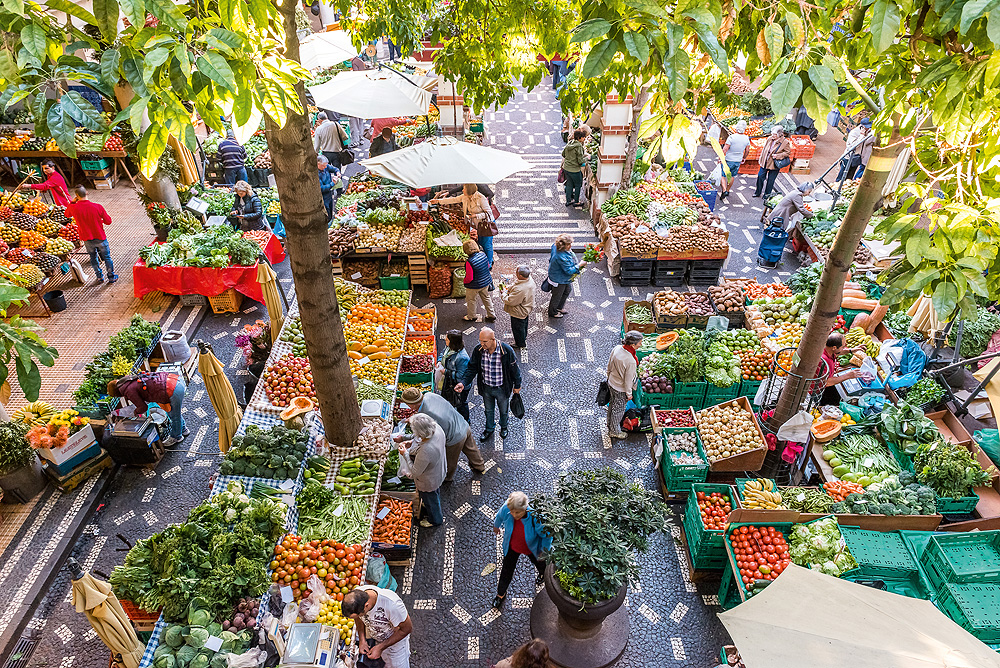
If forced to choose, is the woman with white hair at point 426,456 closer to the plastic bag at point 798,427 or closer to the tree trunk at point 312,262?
the tree trunk at point 312,262

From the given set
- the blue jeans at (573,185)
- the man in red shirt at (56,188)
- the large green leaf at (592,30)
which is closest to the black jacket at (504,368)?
the large green leaf at (592,30)

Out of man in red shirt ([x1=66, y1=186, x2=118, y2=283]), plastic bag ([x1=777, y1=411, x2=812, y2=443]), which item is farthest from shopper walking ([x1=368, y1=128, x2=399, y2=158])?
plastic bag ([x1=777, y1=411, x2=812, y2=443])

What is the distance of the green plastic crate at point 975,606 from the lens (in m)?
5.23

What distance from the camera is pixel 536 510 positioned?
5402 mm

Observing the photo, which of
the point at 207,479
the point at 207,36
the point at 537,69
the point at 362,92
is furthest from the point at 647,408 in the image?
the point at 362,92

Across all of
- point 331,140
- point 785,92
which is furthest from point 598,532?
point 331,140

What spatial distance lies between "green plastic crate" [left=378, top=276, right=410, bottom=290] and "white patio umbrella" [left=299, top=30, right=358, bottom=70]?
15.7 feet

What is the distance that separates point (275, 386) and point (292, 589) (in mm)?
2632

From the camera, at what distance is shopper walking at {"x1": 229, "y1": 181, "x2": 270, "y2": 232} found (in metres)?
11.3

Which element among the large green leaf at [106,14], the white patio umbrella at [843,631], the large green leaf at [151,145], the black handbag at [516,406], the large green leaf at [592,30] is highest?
the large green leaf at [106,14]

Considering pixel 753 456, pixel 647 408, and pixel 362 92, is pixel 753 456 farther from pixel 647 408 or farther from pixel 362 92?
pixel 362 92

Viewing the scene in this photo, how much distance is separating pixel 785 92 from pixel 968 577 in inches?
197

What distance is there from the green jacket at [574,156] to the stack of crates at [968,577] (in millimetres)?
9479

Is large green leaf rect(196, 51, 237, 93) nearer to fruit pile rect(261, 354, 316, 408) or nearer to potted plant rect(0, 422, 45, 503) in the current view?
fruit pile rect(261, 354, 316, 408)
